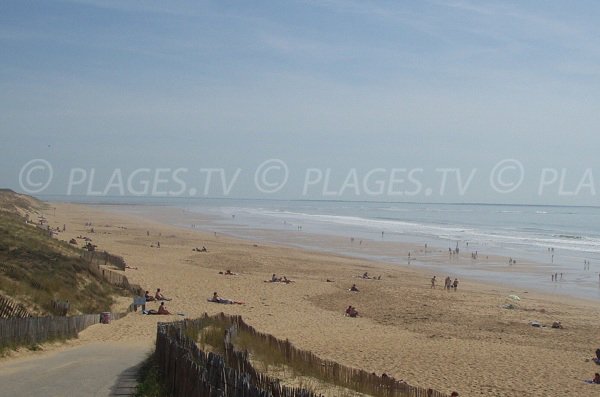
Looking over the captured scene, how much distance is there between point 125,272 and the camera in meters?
29.1

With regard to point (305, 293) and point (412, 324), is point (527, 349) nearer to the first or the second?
point (412, 324)

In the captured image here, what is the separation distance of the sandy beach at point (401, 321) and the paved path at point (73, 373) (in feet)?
8.37

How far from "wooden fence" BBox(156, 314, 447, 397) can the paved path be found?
80 cm

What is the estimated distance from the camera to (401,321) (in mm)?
22453

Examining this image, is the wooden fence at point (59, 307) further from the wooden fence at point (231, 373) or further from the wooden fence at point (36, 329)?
the wooden fence at point (231, 373)

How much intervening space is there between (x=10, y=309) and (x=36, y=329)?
1262 mm

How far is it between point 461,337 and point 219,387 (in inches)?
530

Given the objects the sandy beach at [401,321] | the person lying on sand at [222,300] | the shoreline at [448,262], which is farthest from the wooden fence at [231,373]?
the shoreline at [448,262]

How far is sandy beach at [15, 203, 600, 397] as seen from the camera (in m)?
15.6

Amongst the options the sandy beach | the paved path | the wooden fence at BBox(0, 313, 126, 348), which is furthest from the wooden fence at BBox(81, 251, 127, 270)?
the paved path

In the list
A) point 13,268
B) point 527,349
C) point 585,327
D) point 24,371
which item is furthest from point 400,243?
point 24,371

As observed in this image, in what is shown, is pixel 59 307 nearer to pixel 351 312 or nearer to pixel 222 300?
pixel 222 300

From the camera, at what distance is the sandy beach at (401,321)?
15.6 metres

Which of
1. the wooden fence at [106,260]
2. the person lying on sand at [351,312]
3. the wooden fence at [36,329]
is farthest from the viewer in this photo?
the wooden fence at [106,260]
